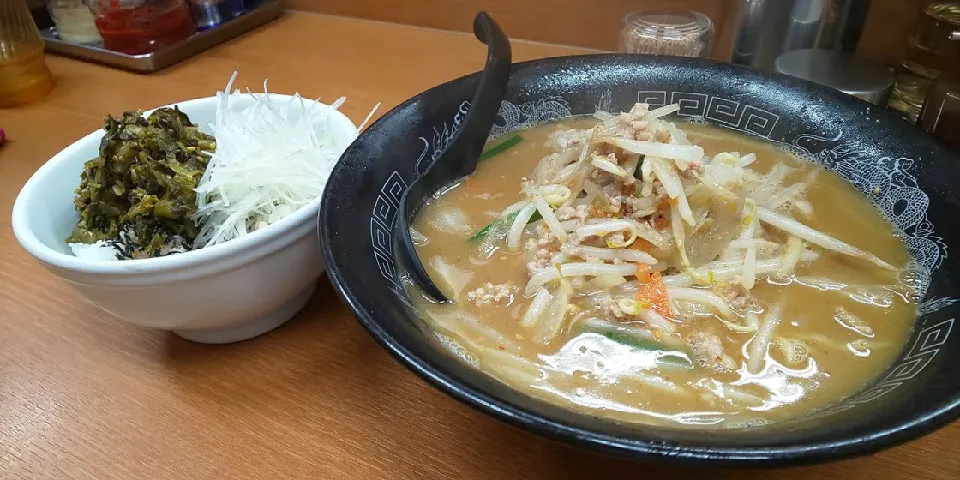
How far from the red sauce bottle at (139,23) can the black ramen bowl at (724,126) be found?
1.53 m

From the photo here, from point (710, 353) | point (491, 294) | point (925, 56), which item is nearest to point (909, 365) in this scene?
point (710, 353)

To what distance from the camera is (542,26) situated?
2.27 m

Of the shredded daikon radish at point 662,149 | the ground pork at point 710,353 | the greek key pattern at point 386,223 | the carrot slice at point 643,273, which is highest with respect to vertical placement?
the shredded daikon radish at point 662,149

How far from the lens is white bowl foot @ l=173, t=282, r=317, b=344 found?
1089 millimetres

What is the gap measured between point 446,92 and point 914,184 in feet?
2.96

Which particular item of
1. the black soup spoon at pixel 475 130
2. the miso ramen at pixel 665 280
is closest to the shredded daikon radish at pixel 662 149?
the miso ramen at pixel 665 280

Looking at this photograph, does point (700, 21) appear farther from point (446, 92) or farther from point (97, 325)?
point (97, 325)

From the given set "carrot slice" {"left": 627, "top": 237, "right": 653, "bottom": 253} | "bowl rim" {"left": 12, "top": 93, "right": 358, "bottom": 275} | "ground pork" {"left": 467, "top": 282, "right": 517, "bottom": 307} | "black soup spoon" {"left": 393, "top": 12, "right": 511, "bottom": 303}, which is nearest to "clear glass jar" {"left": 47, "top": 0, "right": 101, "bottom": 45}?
"bowl rim" {"left": 12, "top": 93, "right": 358, "bottom": 275}

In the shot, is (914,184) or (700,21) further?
(700,21)

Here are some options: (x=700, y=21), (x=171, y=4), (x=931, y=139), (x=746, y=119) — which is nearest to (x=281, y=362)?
(x=746, y=119)

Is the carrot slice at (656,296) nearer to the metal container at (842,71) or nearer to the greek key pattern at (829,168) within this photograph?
the greek key pattern at (829,168)

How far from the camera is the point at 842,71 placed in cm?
164

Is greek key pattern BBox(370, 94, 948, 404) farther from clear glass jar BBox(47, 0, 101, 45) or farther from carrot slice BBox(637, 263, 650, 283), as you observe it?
clear glass jar BBox(47, 0, 101, 45)

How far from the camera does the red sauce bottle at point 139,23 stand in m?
2.20
